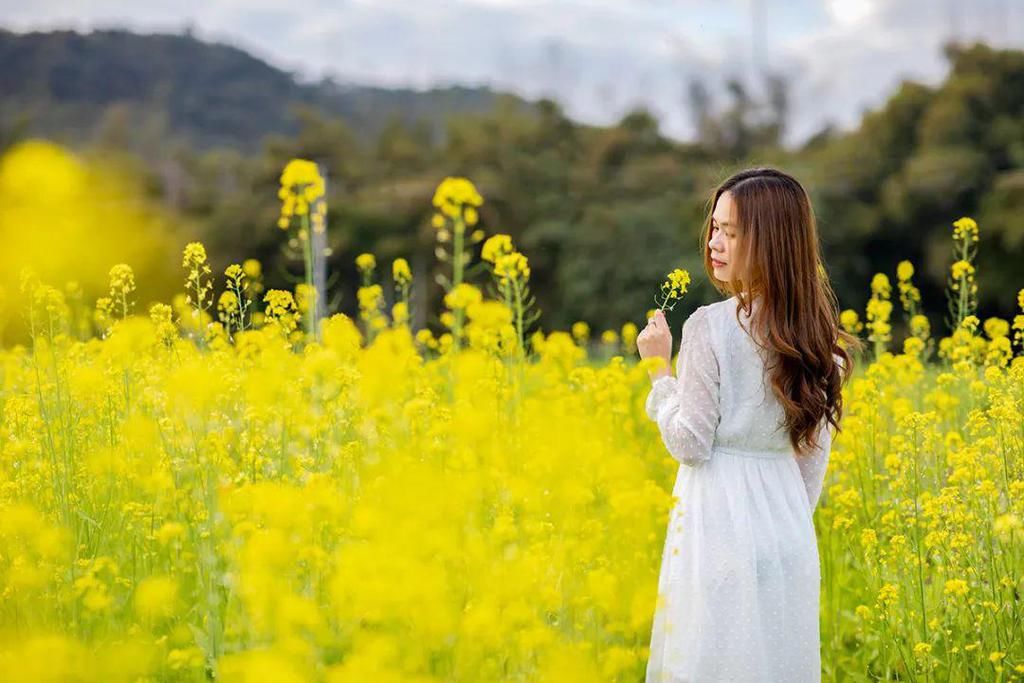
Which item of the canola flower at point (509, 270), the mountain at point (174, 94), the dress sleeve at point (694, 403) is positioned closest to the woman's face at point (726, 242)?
the dress sleeve at point (694, 403)

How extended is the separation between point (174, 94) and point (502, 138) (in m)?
8.81

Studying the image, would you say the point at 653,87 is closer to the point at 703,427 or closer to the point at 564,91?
the point at 564,91

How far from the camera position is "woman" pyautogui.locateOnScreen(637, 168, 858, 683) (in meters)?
2.52

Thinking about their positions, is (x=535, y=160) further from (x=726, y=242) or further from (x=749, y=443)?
(x=749, y=443)

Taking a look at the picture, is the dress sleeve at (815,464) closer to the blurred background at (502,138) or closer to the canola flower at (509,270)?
the canola flower at (509,270)

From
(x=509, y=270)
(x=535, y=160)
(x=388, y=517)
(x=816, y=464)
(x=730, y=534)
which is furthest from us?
(x=535, y=160)

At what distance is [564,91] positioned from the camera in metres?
31.0

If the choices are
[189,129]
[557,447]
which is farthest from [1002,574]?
[189,129]

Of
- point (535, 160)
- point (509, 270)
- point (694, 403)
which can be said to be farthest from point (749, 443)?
point (535, 160)

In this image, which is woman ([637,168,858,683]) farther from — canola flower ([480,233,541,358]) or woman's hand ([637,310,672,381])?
canola flower ([480,233,541,358])

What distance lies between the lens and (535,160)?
25250 millimetres

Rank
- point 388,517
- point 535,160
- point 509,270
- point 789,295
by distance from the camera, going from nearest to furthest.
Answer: point 388,517 < point 789,295 < point 509,270 < point 535,160

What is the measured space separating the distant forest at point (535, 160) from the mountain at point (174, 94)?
0.19ft

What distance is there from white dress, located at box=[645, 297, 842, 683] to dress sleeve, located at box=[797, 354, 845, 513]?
0.14 metres
